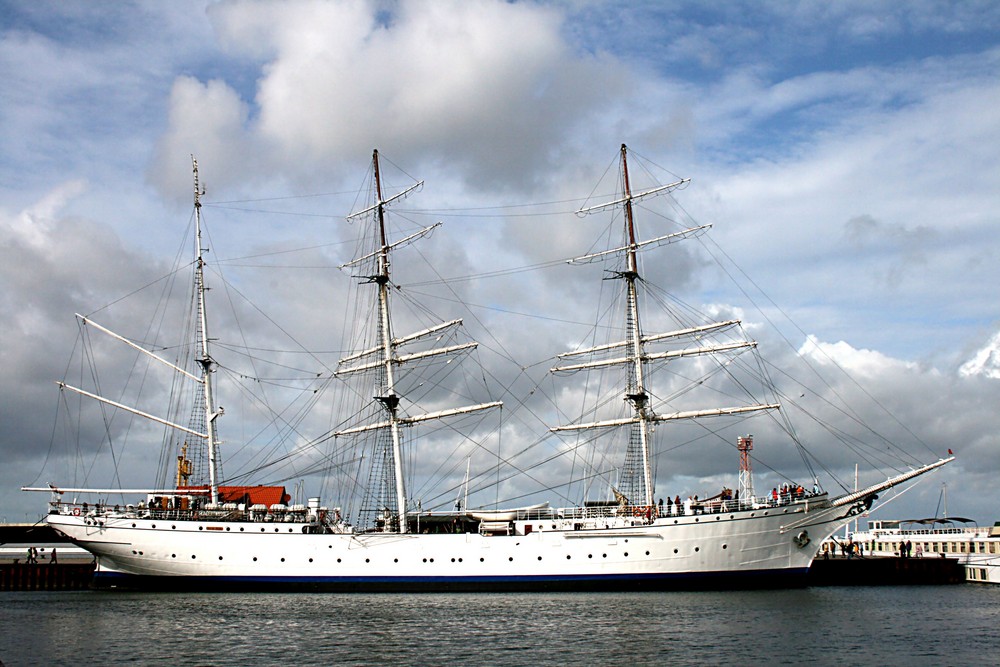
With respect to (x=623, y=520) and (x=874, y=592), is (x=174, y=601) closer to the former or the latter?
(x=623, y=520)

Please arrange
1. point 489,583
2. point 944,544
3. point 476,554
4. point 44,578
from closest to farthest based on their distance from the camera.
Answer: point 489,583 → point 476,554 → point 44,578 → point 944,544

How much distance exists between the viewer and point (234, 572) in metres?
55.0

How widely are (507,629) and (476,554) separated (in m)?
16.0

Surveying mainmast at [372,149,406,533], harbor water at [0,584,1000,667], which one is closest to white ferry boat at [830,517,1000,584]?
harbor water at [0,584,1000,667]

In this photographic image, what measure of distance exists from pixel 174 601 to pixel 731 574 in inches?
1179

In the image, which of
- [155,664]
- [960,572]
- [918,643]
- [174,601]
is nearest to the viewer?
[155,664]

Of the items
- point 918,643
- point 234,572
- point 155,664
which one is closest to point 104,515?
point 234,572

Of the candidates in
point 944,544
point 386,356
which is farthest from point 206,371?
point 944,544

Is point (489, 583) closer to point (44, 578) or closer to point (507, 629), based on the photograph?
point (507, 629)

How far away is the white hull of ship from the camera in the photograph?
5241 centimetres

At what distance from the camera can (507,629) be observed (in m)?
37.8

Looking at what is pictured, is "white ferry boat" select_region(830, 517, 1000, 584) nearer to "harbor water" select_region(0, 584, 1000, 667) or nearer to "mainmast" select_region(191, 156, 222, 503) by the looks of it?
"harbor water" select_region(0, 584, 1000, 667)

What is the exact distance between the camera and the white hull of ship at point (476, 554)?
172 feet

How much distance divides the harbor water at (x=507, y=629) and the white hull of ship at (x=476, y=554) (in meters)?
2.02
